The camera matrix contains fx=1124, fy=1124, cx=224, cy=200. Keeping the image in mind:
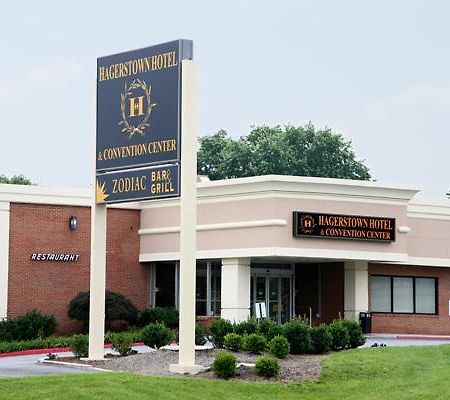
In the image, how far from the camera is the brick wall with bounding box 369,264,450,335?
4647 cm

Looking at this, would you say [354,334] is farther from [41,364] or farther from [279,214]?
[279,214]

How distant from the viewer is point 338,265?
150 feet

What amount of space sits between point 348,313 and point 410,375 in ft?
66.5

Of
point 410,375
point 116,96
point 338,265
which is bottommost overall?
point 410,375

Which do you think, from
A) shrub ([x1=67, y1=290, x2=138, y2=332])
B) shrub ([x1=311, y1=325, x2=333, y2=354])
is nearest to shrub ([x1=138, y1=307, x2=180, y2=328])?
shrub ([x1=67, y1=290, x2=138, y2=332])

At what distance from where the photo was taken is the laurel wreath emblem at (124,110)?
28719 millimetres

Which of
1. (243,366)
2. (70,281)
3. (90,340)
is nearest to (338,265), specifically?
(70,281)

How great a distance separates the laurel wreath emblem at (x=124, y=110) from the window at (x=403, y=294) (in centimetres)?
2000

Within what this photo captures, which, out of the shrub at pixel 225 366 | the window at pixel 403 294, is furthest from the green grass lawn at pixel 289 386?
the window at pixel 403 294

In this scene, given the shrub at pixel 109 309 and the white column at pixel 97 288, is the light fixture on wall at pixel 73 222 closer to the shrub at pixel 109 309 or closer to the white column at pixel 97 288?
the shrub at pixel 109 309

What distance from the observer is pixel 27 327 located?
40.6 m

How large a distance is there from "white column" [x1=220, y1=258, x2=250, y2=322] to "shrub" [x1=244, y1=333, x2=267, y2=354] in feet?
46.6

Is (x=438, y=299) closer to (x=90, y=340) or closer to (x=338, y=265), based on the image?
(x=338, y=265)

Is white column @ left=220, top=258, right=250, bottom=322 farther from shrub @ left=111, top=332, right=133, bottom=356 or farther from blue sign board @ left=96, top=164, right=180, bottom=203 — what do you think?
blue sign board @ left=96, top=164, right=180, bottom=203
